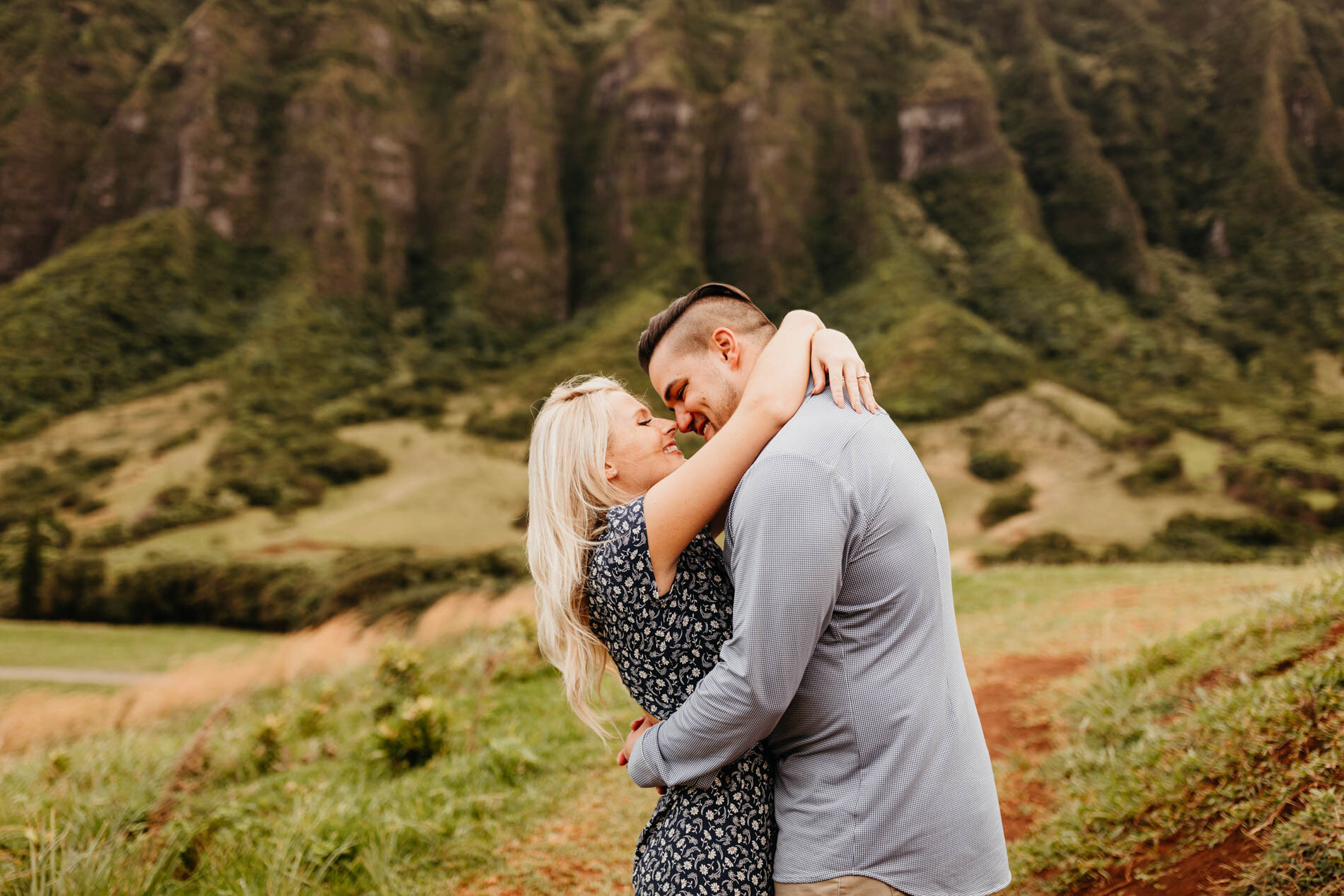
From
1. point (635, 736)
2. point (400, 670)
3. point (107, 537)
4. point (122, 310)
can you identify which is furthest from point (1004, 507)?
point (122, 310)

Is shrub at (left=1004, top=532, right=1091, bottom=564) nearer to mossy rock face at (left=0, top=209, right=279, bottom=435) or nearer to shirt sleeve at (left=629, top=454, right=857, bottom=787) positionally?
shirt sleeve at (left=629, top=454, right=857, bottom=787)

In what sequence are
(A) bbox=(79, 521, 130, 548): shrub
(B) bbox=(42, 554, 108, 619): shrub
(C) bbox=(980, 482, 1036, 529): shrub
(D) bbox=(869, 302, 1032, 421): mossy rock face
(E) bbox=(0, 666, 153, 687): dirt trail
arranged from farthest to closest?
(D) bbox=(869, 302, 1032, 421): mossy rock face, (A) bbox=(79, 521, 130, 548): shrub, (C) bbox=(980, 482, 1036, 529): shrub, (B) bbox=(42, 554, 108, 619): shrub, (E) bbox=(0, 666, 153, 687): dirt trail

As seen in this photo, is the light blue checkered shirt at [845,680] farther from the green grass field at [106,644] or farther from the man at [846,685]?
the green grass field at [106,644]

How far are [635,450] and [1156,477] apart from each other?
53.5 meters

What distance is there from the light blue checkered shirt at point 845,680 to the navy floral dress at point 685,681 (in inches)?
3.1

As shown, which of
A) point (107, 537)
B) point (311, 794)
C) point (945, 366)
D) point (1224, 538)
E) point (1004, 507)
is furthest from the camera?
point (945, 366)

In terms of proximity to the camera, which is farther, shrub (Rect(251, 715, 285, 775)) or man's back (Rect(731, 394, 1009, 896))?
shrub (Rect(251, 715, 285, 775))

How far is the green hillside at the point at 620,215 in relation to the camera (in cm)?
6556

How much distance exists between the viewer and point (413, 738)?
565cm

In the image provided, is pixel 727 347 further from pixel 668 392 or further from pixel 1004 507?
pixel 1004 507

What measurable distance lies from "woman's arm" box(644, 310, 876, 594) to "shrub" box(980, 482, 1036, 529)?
148ft

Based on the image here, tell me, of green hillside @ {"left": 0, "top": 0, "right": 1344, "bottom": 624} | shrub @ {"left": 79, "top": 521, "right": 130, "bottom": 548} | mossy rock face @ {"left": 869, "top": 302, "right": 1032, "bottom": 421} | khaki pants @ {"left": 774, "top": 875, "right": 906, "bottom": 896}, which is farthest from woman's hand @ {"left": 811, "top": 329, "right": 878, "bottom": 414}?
mossy rock face @ {"left": 869, "top": 302, "right": 1032, "bottom": 421}

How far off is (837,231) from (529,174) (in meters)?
37.9

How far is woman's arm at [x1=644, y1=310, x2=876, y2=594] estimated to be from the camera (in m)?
1.73
